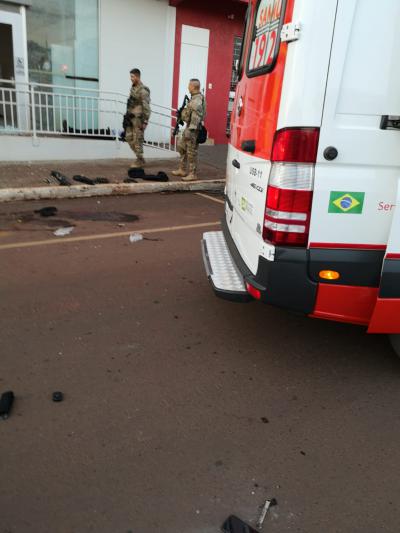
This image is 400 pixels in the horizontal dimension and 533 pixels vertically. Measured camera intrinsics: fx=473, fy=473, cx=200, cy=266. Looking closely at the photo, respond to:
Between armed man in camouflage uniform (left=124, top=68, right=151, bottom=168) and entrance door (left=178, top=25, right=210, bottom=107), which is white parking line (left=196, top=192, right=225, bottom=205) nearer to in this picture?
armed man in camouflage uniform (left=124, top=68, right=151, bottom=168)

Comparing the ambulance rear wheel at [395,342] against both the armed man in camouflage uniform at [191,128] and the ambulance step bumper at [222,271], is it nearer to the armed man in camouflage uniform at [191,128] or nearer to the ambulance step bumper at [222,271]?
the ambulance step bumper at [222,271]

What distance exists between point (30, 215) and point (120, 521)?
567 centimetres

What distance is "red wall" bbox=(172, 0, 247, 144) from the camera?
13.4 metres

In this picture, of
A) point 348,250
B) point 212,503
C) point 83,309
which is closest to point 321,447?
point 212,503

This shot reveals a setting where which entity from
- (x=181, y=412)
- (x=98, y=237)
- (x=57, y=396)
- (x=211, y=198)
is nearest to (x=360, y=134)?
(x=181, y=412)

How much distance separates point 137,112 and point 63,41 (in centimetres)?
376

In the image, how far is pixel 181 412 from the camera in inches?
112

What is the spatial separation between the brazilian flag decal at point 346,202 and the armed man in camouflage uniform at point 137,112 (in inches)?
316

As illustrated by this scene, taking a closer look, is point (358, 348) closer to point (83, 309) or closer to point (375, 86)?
point (375, 86)

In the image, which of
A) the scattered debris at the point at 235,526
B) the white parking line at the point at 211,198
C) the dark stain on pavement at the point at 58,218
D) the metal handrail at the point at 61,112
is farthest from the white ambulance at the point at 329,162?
the metal handrail at the point at 61,112

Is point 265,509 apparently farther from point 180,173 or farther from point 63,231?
point 180,173

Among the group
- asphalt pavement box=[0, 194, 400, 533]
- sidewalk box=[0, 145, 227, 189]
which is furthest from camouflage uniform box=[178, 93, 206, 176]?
asphalt pavement box=[0, 194, 400, 533]

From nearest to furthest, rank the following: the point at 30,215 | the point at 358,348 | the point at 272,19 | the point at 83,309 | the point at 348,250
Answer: the point at 348,250 < the point at 272,19 < the point at 358,348 < the point at 83,309 < the point at 30,215

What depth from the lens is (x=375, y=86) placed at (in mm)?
2508
